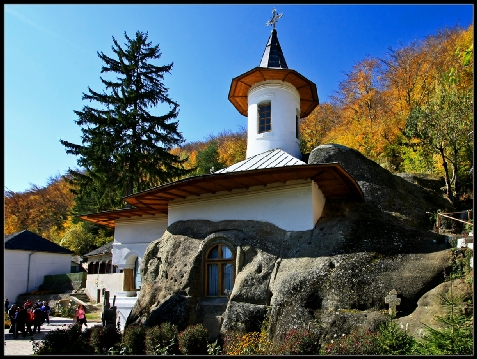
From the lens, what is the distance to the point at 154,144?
26.6 meters

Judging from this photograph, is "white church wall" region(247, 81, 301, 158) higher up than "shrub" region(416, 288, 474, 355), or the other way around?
"white church wall" region(247, 81, 301, 158)

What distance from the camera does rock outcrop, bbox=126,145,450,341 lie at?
9641 millimetres

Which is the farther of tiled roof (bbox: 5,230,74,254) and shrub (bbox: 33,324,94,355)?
tiled roof (bbox: 5,230,74,254)

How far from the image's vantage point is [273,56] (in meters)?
18.1

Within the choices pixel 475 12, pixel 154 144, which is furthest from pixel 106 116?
pixel 475 12

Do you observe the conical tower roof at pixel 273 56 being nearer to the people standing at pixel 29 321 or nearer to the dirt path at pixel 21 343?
the dirt path at pixel 21 343

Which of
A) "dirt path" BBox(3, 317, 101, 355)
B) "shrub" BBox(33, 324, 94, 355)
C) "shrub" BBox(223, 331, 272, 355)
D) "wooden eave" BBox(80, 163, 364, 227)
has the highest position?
"wooden eave" BBox(80, 163, 364, 227)

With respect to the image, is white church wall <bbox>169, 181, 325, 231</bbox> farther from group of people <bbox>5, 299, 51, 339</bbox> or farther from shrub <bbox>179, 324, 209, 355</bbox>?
group of people <bbox>5, 299, 51, 339</bbox>

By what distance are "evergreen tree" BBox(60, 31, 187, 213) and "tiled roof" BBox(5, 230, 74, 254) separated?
10736 millimetres

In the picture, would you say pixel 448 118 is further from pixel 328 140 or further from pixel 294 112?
pixel 328 140

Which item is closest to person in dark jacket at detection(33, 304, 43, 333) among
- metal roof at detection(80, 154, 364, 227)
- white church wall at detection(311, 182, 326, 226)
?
metal roof at detection(80, 154, 364, 227)

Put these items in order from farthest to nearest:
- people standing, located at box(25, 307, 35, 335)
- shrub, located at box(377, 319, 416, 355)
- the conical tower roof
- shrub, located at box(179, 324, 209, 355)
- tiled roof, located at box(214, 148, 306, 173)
Answer: the conical tower roof
people standing, located at box(25, 307, 35, 335)
tiled roof, located at box(214, 148, 306, 173)
shrub, located at box(179, 324, 209, 355)
shrub, located at box(377, 319, 416, 355)

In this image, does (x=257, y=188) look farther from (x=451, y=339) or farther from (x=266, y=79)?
(x=451, y=339)

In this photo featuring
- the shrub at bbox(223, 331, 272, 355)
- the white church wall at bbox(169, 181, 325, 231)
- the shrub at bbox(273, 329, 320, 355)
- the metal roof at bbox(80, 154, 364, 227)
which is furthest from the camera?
the white church wall at bbox(169, 181, 325, 231)
